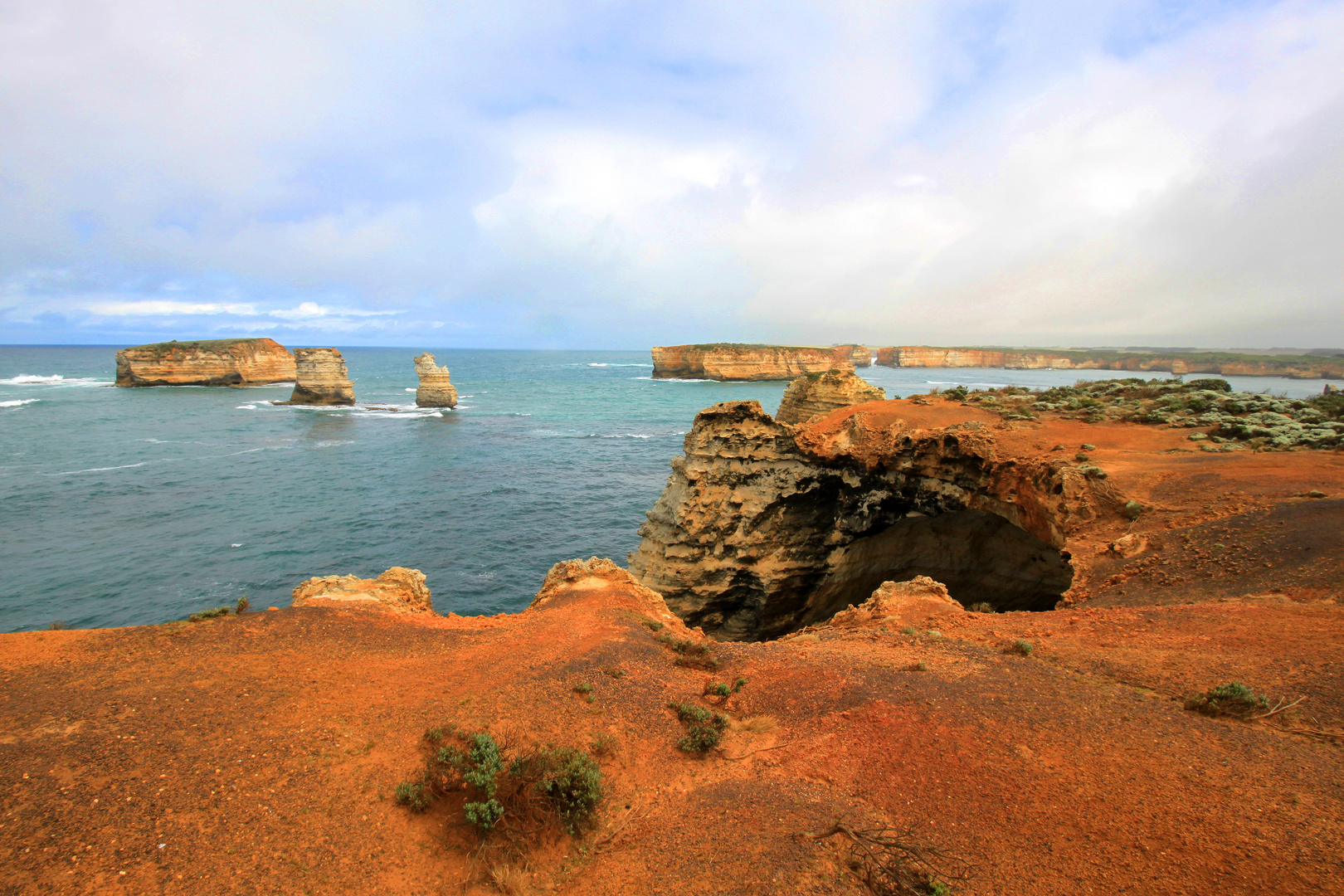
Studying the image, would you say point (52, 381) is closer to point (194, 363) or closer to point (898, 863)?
point (194, 363)

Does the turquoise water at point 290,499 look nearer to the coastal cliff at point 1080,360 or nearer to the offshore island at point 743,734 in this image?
the offshore island at point 743,734

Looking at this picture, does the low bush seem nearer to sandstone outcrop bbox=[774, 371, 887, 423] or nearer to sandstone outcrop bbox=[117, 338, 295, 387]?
sandstone outcrop bbox=[774, 371, 887, 423]

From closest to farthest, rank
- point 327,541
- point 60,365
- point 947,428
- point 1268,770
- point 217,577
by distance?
point 1268,770, point 947,428, point 217,577, point 327,541, point 60,365

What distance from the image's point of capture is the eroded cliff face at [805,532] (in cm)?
1923

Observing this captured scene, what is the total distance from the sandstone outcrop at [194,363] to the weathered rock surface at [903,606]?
10551 centimetres

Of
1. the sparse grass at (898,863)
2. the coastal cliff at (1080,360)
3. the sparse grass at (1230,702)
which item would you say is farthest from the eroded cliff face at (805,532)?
the coastal cliff at (1080,360)

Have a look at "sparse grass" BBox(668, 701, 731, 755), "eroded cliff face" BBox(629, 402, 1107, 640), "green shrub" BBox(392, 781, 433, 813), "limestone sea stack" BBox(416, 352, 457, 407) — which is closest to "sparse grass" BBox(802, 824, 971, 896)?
"sparse grass" BBox(668, 701, 731, 755)

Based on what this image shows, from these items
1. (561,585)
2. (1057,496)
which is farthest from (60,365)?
(1057,496)

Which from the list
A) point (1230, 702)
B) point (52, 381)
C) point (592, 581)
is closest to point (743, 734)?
point (1230, 702)

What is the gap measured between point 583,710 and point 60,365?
8538 inches

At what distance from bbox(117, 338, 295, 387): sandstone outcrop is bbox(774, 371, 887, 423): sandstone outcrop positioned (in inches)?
3546

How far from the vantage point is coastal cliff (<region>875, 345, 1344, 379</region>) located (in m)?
112

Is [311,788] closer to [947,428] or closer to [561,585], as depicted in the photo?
[561,585]

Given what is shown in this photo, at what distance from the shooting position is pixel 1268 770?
568 centimetres
